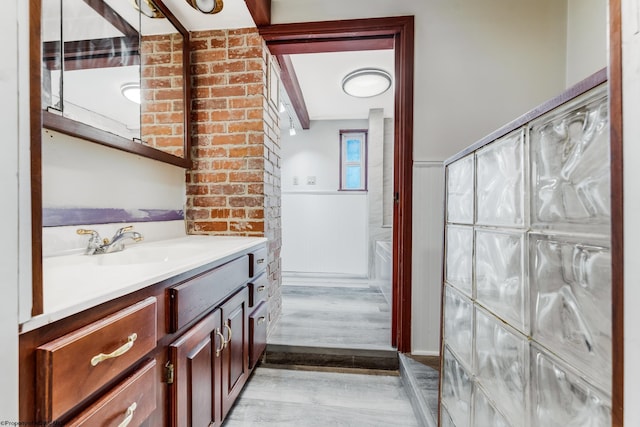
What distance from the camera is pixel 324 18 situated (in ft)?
5.96

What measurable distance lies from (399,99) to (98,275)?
181 cm

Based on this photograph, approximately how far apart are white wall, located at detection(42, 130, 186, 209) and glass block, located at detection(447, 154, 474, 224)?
1.56 m

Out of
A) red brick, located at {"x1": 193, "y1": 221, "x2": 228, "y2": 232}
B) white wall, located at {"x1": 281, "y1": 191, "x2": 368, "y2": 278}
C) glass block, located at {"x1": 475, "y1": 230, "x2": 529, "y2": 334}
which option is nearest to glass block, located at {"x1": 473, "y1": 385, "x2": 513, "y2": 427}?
glass block, located at {"x1": 475, "y1": 230, "x2": 529, "y2": 334}

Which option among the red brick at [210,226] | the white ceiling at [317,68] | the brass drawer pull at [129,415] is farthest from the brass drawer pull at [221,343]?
the white ceiling at [317,68]

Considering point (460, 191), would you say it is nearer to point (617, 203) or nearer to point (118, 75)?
point (617, 203)

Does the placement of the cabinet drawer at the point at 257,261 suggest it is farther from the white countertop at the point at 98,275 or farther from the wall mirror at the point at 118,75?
the wall mirror at the point at 118,75

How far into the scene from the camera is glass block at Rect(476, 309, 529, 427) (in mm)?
651

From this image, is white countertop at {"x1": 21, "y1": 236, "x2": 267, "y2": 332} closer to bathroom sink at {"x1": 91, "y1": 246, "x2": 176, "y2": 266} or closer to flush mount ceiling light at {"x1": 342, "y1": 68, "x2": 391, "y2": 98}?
bathroom sink at {"x1": 91, "y1": 246, "x2": 176, "y2": 266}

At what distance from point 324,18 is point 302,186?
2500 millimetres

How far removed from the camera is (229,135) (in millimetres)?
1845

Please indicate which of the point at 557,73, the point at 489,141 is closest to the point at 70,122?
the point at 489,141

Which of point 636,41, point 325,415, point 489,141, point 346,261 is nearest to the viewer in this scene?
point 636,41

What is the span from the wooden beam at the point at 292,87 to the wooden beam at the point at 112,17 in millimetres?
1005

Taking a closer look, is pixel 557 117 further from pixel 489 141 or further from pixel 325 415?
pixel 325 415
